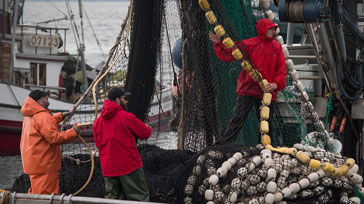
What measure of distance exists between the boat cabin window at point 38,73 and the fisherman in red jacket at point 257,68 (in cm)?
1545

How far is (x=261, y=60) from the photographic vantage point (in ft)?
25.1

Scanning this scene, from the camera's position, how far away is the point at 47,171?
757 centimetres

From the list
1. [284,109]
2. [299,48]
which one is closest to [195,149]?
[284,109]

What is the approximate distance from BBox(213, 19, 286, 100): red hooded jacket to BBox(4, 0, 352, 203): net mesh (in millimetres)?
239

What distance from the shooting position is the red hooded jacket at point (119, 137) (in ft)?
22.8

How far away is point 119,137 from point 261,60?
1914mm

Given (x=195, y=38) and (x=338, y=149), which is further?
(x=338, y=149)

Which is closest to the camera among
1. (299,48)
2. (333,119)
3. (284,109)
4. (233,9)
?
(233,9)

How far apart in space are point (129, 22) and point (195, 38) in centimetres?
98

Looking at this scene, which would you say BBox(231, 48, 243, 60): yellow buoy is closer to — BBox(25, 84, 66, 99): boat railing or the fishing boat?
the fishing boat

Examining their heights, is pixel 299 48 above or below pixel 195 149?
above

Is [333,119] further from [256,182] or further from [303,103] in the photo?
[256,182]

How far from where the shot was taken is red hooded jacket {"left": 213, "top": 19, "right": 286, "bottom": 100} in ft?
25.0

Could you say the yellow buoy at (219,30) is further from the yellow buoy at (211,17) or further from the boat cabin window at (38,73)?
the boat cabin window at (38,73)
